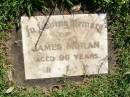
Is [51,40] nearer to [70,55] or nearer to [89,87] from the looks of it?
[70,55]

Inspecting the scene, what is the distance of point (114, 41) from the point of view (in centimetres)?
432

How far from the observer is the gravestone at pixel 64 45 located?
4121mm

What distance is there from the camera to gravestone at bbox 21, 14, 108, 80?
4.12 metres

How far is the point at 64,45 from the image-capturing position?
420cm

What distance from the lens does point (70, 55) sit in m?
4.21

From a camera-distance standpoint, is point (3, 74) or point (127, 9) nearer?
point (3, 74)

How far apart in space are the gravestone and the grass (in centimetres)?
9

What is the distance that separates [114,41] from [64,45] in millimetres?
539

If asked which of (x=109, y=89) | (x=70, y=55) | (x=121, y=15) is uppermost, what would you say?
(x=121, y=15)

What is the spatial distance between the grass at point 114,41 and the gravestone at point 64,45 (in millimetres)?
87

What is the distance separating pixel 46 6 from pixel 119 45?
2.84ft

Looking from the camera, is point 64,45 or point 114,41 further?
point 114,41

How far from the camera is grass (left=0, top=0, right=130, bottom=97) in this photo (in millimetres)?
4066

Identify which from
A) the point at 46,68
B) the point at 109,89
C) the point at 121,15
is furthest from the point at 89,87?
the point at 121,15
